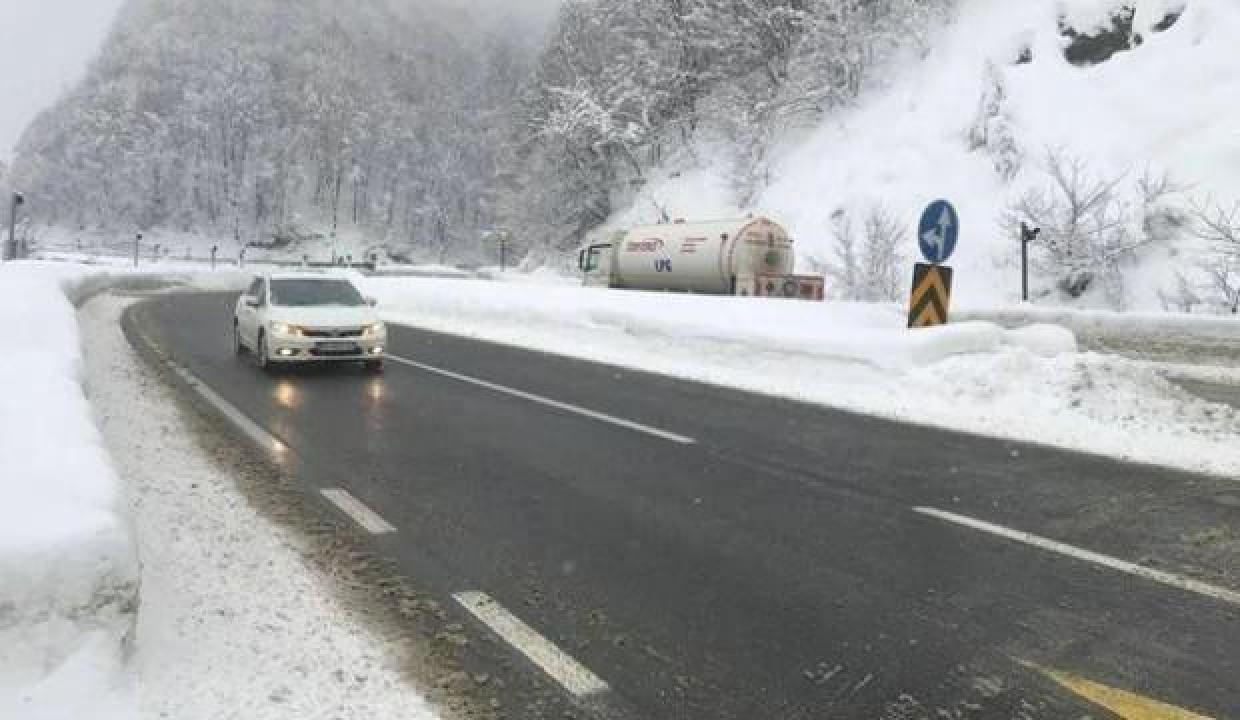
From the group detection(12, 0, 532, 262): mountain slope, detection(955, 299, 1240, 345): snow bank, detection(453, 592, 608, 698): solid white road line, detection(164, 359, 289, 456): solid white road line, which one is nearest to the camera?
detection(453, 592, 608, 698): solid white road line

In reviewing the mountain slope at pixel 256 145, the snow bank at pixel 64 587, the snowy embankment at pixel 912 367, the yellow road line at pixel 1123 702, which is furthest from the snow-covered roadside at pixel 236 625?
the mountain slope at pixel 256 145

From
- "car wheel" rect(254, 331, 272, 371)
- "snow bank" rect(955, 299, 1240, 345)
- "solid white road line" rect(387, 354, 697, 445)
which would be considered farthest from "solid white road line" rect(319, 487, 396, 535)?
"snow bank" rect(955, 299, 1240, 345)

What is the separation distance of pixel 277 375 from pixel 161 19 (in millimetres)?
194304

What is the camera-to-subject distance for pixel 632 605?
15.0 ft

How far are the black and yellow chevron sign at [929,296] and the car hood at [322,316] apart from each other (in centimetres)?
852

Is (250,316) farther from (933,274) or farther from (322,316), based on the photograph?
(933,274)

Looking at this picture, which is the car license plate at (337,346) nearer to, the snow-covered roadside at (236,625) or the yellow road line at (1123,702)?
the snow-covered roadside at (236,625)

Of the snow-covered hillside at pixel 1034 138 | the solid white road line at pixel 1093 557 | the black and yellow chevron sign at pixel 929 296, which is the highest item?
the snow-covered hillside at pixel 1034 138

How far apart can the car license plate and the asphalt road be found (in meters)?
2.86

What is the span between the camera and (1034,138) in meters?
34.2

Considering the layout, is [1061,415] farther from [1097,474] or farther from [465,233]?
[465,233]

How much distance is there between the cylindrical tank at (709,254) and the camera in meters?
28.9

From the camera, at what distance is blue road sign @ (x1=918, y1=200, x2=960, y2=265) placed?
504 inches

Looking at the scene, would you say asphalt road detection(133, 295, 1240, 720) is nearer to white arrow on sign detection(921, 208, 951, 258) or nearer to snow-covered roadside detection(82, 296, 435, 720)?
snow-covered roadside detection(82, 296, 435, 720)
